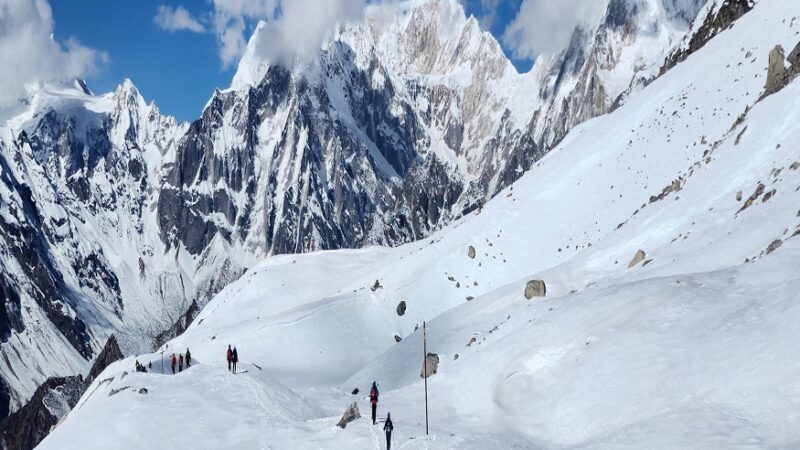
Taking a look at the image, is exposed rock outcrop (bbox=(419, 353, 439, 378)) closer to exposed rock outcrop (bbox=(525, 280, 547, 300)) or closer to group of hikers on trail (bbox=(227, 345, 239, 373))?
exposed rock outcrop (bbox=(525, 280, 547, 300))

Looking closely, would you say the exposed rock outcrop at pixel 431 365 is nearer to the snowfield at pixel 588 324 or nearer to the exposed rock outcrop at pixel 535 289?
the snowfield at pixel 588 324

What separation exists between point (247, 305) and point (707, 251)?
52.2m

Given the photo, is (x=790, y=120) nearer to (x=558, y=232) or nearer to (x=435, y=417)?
(x=558, y=232)

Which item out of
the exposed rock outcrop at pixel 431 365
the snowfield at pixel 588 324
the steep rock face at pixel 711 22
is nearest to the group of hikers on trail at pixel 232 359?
the snowfield at pixel 588 324

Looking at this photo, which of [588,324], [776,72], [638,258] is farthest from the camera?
[776,72]

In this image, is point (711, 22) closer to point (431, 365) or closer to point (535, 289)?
point (535, 289)

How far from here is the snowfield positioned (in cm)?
2339

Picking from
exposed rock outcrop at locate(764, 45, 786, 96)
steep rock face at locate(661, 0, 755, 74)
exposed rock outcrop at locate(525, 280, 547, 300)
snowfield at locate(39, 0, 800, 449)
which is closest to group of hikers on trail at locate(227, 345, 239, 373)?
snowfield at locate(39, 0, 800, 449)

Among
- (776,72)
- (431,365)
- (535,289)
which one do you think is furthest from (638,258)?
(776,72)

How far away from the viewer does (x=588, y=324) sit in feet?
98.3

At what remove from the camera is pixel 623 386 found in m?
25.0

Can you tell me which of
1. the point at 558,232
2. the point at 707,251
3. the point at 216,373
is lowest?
the point at 216,373

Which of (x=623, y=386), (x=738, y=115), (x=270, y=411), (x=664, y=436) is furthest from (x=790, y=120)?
(x=270, y=411)

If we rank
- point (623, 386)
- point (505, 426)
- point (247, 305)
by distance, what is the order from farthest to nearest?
point (247, 305), point (505, 426), point (623, 386)
